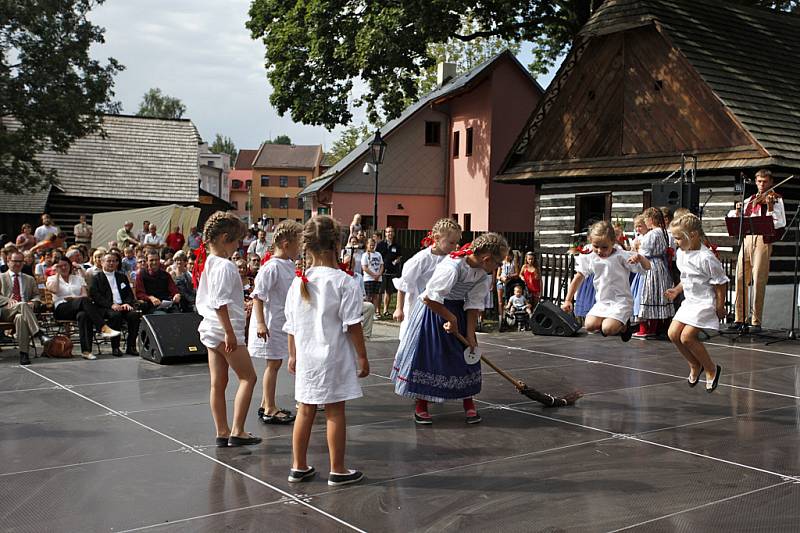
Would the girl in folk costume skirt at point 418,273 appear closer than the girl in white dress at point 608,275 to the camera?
Yes

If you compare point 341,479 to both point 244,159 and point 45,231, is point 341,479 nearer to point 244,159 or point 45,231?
point 45,231

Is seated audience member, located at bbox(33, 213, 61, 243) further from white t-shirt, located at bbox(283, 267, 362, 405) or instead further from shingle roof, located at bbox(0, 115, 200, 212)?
white t-shirt, located at bbox(283, 267, 362, 405)

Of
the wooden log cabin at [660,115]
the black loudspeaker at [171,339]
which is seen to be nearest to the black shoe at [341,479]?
the black loudspeaker at [171,339]

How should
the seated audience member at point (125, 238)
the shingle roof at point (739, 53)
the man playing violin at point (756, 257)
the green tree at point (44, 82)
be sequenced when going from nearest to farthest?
the man playing violin at point (756, 257) < the shingle roof at point (739, 53) < the seated audience member at point (125, 238) < the green tree at point (44, 82)

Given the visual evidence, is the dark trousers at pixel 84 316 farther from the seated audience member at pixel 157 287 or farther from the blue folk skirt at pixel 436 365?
the blue folk skirt at pixel 436 365

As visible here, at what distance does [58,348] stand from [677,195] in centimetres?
1027

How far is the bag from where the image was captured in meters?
12.4

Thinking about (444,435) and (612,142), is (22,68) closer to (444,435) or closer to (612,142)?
(612,142)

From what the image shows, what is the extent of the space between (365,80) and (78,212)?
17.9 m

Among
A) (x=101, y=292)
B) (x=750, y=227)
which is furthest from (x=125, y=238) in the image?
(x=750, y=227)

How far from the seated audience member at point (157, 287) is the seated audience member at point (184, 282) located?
0.72 ft

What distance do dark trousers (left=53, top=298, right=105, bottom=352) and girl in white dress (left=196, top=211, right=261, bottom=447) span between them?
611cm

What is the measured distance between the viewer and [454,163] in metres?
42.0

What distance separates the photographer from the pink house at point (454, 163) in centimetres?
3828
